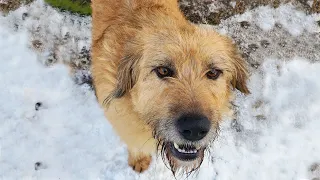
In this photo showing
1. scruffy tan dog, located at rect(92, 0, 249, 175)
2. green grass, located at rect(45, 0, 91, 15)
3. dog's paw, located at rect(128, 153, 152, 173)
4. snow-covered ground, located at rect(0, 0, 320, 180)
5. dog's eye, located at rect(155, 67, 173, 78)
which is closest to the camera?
scruffy tan dog, located at rect(92, 0, 249, 175)

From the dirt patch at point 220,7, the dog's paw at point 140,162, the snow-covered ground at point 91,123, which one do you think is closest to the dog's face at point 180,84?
the dog's paw at point 140,162

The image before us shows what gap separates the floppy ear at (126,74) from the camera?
375cm

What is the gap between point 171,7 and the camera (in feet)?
14.8

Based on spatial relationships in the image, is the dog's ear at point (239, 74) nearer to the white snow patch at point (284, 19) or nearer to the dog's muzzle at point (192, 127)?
the dog's muzzle at point (192, 127)

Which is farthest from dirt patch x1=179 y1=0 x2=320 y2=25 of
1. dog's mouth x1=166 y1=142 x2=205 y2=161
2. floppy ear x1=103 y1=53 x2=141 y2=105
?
dog's mouth x1=166 y1=142 x2=205 y2=161

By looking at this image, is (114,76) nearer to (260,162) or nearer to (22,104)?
(22,104)

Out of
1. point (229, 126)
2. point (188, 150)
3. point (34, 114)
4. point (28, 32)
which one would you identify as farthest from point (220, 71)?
point (28, 32)

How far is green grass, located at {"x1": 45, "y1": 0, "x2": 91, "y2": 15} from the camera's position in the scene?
6.14m

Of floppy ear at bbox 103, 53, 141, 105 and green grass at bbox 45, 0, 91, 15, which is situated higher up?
floppy ear at bbox 103, 53, 141, 105

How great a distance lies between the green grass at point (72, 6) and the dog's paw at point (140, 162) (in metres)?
2.31

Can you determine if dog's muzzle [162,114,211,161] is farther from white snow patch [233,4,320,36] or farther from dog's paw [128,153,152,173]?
white snow patch [233,4,320,36]

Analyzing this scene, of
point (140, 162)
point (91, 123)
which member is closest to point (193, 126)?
point (140, 162)

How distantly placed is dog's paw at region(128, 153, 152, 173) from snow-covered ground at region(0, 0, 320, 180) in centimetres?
7

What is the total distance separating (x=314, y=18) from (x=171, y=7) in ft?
9.46
